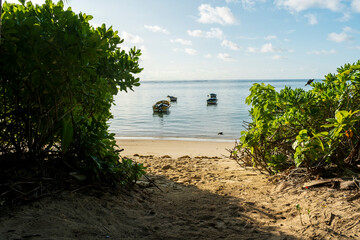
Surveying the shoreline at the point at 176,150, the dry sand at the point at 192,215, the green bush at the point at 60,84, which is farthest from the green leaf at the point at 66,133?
the shoreline at the point at 176,150

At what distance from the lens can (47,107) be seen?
3287mm

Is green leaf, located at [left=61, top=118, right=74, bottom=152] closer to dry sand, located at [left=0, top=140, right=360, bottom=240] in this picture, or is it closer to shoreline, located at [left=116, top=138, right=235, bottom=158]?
dry sand, located at [left=0, top=140, right=360, bottom=240]

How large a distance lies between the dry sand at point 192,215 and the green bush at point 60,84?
49 centimetres

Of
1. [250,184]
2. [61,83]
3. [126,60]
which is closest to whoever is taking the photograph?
[61,83]

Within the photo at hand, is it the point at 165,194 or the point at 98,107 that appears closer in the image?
the point at 98,107

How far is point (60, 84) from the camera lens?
290 centimetres

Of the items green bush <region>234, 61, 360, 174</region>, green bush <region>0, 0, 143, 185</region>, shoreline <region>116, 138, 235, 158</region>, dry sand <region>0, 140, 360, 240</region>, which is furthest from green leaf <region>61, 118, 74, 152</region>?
shoreline <region>116, 138, 235, 158</region>

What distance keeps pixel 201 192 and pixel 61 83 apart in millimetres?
2776

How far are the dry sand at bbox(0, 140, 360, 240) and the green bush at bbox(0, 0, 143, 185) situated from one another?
49cm

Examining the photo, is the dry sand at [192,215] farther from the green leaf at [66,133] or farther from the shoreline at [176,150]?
the shoreline at [176,150]

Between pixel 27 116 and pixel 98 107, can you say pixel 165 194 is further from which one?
pixel 27 116

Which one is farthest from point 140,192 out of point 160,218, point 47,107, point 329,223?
point 329,223

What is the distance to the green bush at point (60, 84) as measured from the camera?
2789mm

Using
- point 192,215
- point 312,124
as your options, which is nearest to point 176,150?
point 312,124
